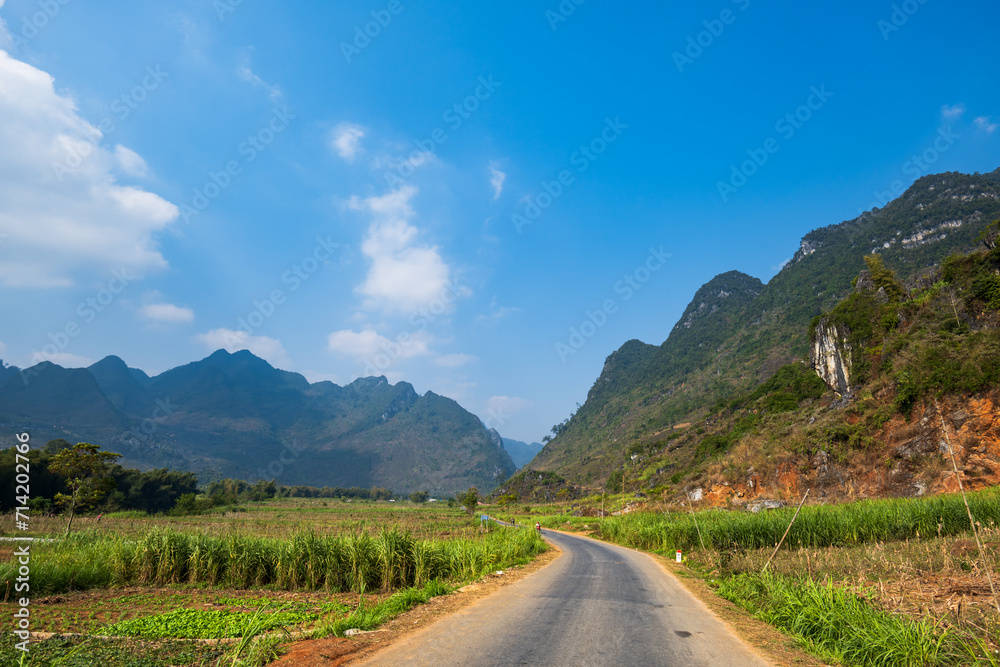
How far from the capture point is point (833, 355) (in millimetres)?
44969

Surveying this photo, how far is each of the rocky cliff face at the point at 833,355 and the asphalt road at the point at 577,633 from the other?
1633 inches

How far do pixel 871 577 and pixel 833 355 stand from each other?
42708 millimetres

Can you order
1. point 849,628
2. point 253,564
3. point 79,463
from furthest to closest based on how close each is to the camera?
point 79,463 → point 253,564 → point 849,628

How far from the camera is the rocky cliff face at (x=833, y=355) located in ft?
142

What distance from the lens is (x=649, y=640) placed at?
26.3 feet

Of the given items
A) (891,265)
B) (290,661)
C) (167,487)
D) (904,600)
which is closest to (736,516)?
(904,600)

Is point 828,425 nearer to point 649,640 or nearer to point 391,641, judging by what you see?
point 649,640

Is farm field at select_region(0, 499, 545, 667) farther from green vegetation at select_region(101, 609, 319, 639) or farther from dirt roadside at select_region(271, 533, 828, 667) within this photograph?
dirt roadside at select_region(271, 533, 828, 667)

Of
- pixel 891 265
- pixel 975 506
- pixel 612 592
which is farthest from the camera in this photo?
pixel 891 265

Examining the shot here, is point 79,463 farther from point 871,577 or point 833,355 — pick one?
point 833,355

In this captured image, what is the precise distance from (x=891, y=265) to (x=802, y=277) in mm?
51270

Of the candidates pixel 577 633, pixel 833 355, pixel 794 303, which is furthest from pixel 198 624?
pixel 794 303

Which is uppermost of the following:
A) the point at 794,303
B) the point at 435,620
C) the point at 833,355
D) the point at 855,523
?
the point at 794,303

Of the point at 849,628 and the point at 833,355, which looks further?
the point at 833,355
